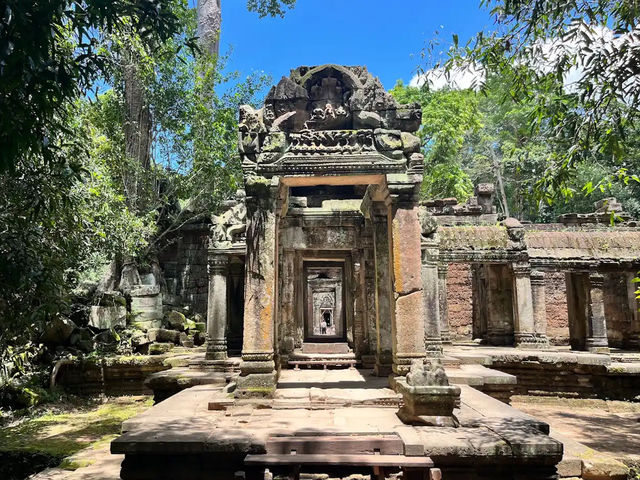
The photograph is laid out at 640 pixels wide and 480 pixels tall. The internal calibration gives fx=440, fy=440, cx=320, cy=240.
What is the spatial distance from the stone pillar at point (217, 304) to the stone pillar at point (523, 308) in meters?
7.61

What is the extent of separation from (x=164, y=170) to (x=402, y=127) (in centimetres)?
1217

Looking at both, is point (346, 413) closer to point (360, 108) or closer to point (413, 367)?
point (413, 367)

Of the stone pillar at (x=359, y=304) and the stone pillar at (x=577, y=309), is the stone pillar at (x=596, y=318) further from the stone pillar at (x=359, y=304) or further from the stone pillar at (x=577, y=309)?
the stone pillar at (x=359, y=304)

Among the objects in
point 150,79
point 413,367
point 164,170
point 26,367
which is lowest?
point 26,367

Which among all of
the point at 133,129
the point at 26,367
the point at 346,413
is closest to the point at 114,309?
the point at 26,367

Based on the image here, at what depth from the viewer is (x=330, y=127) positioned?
6164 millimetres

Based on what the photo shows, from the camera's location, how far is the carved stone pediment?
5.86 m

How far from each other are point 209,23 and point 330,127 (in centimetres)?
1607

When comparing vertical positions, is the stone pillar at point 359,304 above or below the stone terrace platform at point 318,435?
above

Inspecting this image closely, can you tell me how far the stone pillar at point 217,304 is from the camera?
345 inches

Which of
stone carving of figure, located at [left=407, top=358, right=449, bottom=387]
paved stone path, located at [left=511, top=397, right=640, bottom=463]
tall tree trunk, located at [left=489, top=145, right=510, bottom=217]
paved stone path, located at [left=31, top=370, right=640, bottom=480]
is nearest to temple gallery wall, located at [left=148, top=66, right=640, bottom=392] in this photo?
paved stone path, located at [left=31, top=370, right=640, bottom=480]

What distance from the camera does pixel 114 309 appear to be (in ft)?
41.5

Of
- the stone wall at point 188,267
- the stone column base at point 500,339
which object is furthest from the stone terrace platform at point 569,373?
the stone wall at point 188,267

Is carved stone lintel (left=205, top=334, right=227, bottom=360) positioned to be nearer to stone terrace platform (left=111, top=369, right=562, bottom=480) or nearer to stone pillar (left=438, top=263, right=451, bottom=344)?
stone terrace platform (left=111, top=369, right=562, bottom=480)
